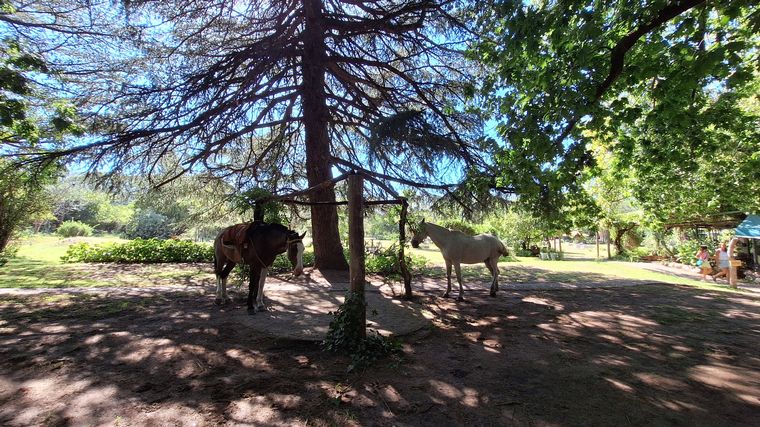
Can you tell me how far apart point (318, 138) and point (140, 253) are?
362 inches

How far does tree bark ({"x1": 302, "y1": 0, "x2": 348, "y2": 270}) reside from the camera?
28.7ft

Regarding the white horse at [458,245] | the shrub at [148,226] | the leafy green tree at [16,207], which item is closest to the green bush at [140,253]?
the leafy green tree at [16,207]

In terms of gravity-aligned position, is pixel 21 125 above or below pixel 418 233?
above

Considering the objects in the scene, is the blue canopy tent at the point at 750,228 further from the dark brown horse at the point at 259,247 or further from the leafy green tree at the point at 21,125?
the leafy green tree at the point at 21,125

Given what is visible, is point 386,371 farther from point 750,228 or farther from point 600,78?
point 750,228

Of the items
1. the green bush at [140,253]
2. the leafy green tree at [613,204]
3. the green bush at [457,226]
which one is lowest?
the green bush at [140,253]

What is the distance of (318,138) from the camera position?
1068 centimetres

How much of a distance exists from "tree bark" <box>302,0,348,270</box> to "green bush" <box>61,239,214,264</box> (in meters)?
6.13

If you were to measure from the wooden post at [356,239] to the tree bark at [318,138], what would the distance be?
535 cm

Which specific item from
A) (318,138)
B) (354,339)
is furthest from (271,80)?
(354,339)

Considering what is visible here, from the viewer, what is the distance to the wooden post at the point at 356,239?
465 cm

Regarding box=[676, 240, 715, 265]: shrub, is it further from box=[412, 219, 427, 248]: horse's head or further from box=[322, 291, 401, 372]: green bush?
box=[322, 291, 401, 372]: green bush

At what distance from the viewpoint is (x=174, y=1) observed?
8.04m

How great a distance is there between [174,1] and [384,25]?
16.5 feet
